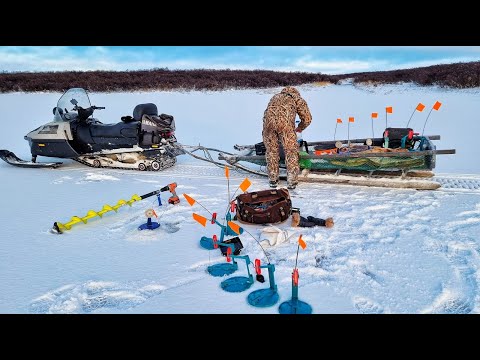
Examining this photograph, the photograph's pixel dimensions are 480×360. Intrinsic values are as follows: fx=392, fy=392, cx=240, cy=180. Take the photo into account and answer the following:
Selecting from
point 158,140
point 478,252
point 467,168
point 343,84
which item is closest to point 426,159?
point 467,168

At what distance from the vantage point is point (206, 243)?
4.20 metres

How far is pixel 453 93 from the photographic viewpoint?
1495 cm

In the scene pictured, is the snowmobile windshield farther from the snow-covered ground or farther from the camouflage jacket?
the camouflage jacket

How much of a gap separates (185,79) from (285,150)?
17233 mm

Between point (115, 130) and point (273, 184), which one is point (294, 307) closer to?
point (273, 184)

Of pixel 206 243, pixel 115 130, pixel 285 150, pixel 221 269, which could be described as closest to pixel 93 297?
pixel 221 269

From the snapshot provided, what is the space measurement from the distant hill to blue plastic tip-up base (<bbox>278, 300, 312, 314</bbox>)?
17.3 meters

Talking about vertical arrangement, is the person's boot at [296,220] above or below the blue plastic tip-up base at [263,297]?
above

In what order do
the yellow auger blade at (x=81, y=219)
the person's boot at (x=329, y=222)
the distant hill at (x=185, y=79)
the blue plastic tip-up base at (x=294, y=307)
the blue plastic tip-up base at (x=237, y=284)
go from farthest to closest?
the distant hill at (x=185, y=79) < the yellow auger blade at (x=81, y=219) < the person's boot at (x=329, y=222) < the blue plastic tip-up base at (x=237, y=284) < the blue plastic tip-up base at (x=294, y=307)

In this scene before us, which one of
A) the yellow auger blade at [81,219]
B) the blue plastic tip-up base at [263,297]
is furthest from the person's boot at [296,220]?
the yellow auger blade at [81,219]

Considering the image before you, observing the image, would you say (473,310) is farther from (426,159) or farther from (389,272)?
(426,159)

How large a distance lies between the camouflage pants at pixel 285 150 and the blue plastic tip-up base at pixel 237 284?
2574 mm

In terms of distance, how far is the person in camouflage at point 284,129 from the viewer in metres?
5.68

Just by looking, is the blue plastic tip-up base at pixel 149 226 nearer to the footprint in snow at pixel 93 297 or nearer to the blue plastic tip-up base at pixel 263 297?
the footprint in snow at pixel 93 297
